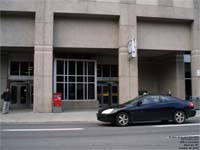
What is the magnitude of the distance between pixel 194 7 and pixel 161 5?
2.90 metres

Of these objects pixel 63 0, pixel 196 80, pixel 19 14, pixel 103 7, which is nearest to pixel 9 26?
pixel 19 14

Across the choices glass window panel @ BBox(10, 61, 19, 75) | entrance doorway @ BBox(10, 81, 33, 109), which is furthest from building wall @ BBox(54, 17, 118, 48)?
entrance doorway @ BBox(10, 81, 33, 109)

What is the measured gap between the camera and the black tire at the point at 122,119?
1205 cm

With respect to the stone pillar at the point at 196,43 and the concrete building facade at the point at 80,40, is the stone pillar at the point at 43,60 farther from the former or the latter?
the stone pillar at the point at 196,43

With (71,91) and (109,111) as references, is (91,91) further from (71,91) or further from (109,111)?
(109,111)

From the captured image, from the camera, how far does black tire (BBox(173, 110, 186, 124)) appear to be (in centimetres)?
1284

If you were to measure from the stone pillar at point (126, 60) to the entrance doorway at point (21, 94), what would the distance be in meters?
9.39

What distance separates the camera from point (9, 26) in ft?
63.5

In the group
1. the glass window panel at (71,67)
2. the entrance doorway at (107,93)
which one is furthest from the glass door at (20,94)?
the entrance doorway at (107,93)

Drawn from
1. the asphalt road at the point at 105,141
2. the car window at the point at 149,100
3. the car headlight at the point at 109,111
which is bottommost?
the asphalt road at the point at 105,141

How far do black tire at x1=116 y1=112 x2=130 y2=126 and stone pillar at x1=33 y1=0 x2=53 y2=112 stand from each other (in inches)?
307

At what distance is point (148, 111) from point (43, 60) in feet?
30.5

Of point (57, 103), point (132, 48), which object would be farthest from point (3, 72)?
point (132, 48)

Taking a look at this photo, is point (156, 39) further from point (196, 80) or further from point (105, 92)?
point (105, 92)
